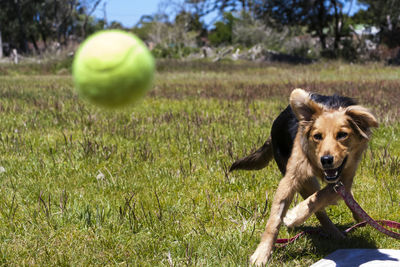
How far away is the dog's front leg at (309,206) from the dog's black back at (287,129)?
57cm

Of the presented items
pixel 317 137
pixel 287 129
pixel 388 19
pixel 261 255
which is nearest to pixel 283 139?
pixel 287 129

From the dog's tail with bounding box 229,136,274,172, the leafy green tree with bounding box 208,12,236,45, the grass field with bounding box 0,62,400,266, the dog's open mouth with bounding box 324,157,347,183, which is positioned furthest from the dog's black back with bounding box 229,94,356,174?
the leafy green tree with bounding box 208,12,236,45

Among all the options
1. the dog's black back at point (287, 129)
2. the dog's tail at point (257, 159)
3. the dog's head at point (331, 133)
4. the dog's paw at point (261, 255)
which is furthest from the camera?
the dog's tail at point (257, 159)

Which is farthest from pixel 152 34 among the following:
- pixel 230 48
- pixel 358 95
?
pixel 358 95

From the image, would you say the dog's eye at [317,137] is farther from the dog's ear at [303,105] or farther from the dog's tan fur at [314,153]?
the dog's ear at [303,105]

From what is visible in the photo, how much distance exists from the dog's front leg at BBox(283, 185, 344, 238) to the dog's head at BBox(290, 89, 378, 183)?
3.9 inches

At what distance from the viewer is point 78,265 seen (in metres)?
2.59

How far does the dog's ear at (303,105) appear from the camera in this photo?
9.93 ft

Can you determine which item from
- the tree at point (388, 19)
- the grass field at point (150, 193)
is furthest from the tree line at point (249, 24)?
the grass field at point (150, 193)

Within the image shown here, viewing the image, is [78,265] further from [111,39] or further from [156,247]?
[111,39]

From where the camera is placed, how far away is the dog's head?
2809 millimetres

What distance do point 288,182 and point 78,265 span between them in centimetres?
157

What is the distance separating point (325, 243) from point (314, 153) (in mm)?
710

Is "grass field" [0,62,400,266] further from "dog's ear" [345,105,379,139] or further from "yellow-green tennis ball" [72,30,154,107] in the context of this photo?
"yellow-green tennis ball" [72,30,154,107]
